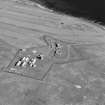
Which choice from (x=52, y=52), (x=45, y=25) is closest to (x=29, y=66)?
(x=52, y=52)

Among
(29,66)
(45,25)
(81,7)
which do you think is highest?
(81,7)

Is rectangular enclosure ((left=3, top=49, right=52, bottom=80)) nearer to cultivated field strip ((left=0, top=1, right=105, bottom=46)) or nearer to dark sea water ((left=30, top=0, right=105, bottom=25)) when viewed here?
cultivated field strip ((left=0, top=1, right=105, bottom=46))

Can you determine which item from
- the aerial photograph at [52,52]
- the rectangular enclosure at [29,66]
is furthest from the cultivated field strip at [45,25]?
the rectangular enclosure at [29,66]

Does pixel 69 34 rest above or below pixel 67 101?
above

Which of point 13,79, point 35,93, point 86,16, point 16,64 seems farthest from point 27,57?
point 86,16

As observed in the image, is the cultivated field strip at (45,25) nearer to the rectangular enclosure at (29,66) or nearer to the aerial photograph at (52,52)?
the aerial photograph at (52,52)

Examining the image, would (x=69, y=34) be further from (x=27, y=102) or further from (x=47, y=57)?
(x=27, y=102)

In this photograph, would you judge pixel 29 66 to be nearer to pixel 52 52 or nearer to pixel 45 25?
pixel 52 52
